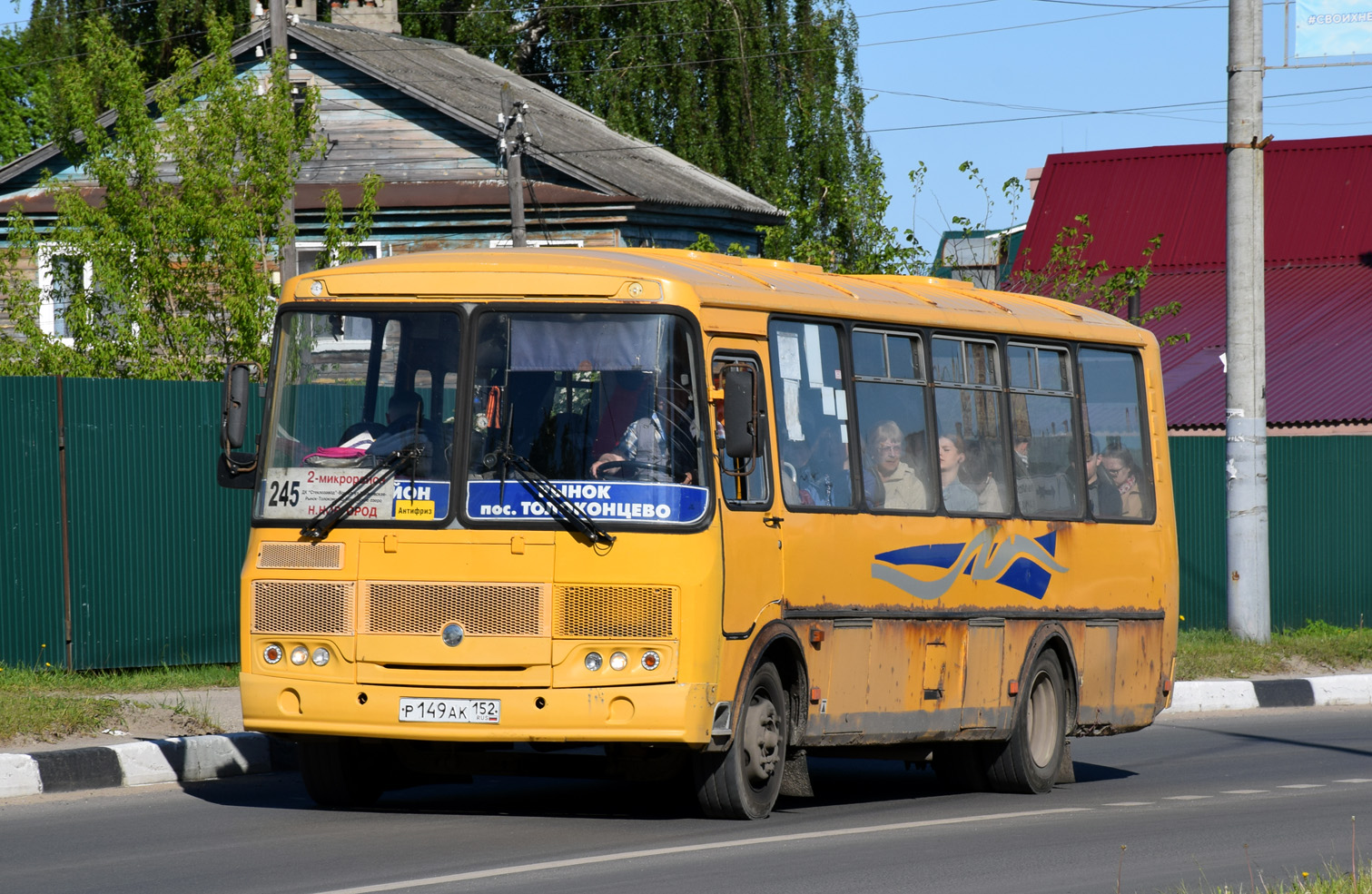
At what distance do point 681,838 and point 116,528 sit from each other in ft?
23.6

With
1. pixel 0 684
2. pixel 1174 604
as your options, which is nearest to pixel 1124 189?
pixel 1174 604

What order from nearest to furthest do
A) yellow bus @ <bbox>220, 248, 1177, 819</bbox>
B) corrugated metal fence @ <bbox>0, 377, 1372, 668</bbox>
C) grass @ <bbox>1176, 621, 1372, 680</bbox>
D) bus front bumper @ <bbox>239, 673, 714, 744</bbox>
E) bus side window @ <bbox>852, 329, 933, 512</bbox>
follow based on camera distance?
bus front bumper @ <bbox>239, 673, 714, 744</bbox> → yellow bus @ <bbox>220, 248, 1177, 819</bbox> → bus side window @ <bbox>852, 329, 933, 512</bbox> → corrugated metal fence @ <bbox>0, 377, 1372, 668</bbox> → grass @ <bbox>1176, 621, 1372, 680</bbox>

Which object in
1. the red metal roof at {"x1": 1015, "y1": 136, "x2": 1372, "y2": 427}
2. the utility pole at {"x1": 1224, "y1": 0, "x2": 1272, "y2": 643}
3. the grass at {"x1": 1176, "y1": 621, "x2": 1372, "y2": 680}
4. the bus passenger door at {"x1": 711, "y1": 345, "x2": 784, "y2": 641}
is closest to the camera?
the bus passenger door at {"x1": 711, "y1": 345, "x2": 784, "y2": 641}

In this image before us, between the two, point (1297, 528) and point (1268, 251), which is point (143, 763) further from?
point (1268, 251)

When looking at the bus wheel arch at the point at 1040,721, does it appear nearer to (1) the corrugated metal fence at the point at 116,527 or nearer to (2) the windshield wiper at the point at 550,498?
(2) the windshield wiper at the point at 550,498

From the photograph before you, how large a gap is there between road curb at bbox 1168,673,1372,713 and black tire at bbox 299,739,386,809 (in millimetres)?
8124

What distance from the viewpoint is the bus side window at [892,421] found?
10.2 metres

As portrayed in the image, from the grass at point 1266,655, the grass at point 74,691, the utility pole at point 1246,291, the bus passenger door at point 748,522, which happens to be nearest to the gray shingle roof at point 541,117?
the utility pole at point 1246,291

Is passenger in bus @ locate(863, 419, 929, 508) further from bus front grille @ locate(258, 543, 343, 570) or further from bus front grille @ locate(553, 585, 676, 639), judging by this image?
bus front grille @ locate(258, 543, 343, 570)

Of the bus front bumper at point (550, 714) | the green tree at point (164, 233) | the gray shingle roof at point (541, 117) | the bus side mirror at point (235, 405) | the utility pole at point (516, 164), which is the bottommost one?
the bus front bumper at point (550, 714)

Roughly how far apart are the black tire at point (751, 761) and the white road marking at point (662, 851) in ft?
1.25

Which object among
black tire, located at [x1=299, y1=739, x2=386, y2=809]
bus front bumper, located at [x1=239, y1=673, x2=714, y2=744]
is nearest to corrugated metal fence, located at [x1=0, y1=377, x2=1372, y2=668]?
black tire, located at [x1=299, y1=739, x2=386, y2=809]

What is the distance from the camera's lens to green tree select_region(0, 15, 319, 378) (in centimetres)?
1762

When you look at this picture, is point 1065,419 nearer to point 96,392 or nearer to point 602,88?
point 96,392
